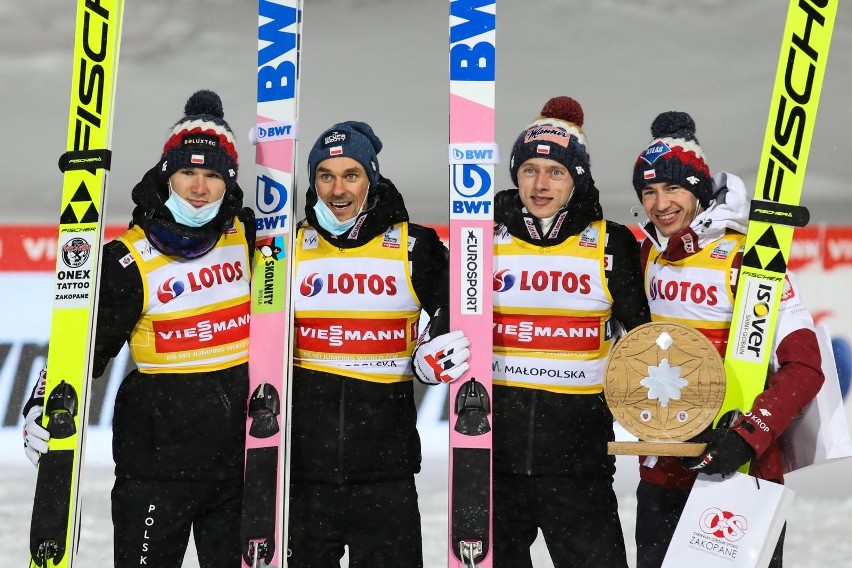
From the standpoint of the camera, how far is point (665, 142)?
3711 mm

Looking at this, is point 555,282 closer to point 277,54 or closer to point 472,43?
point 472,43

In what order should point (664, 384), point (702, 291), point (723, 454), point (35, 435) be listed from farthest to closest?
point (35, 435) → point (702, 291) → point (664, 384) → point (723, 454)

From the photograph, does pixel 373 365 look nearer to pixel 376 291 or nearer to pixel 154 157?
pixel 376 291

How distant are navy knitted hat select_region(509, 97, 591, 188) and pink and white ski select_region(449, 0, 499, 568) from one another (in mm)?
111

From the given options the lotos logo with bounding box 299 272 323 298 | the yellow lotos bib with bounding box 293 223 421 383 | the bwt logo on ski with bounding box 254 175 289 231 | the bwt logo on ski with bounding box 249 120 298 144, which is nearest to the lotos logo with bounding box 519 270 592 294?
the yellow lotos bib with bounding box 293 223 421 383

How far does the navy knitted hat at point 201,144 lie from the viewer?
373 cm

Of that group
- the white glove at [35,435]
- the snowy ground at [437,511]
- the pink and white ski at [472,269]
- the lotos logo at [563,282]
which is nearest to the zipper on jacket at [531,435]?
the pink and white ski at [472,269]

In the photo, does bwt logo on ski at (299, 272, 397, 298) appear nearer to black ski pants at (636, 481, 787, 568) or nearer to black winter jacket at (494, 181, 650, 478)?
black winter jacket at (494, 181, 650, 478)

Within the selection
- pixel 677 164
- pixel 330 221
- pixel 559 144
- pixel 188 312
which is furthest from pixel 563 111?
pixel 188 312

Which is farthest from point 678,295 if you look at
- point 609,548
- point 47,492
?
point 47,492

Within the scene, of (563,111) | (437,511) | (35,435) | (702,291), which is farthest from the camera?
(437,511)

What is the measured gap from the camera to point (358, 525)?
12.4ft

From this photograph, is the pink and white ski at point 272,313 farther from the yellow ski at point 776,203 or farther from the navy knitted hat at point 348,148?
the yellow ski at point 776,203

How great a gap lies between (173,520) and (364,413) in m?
0.67
